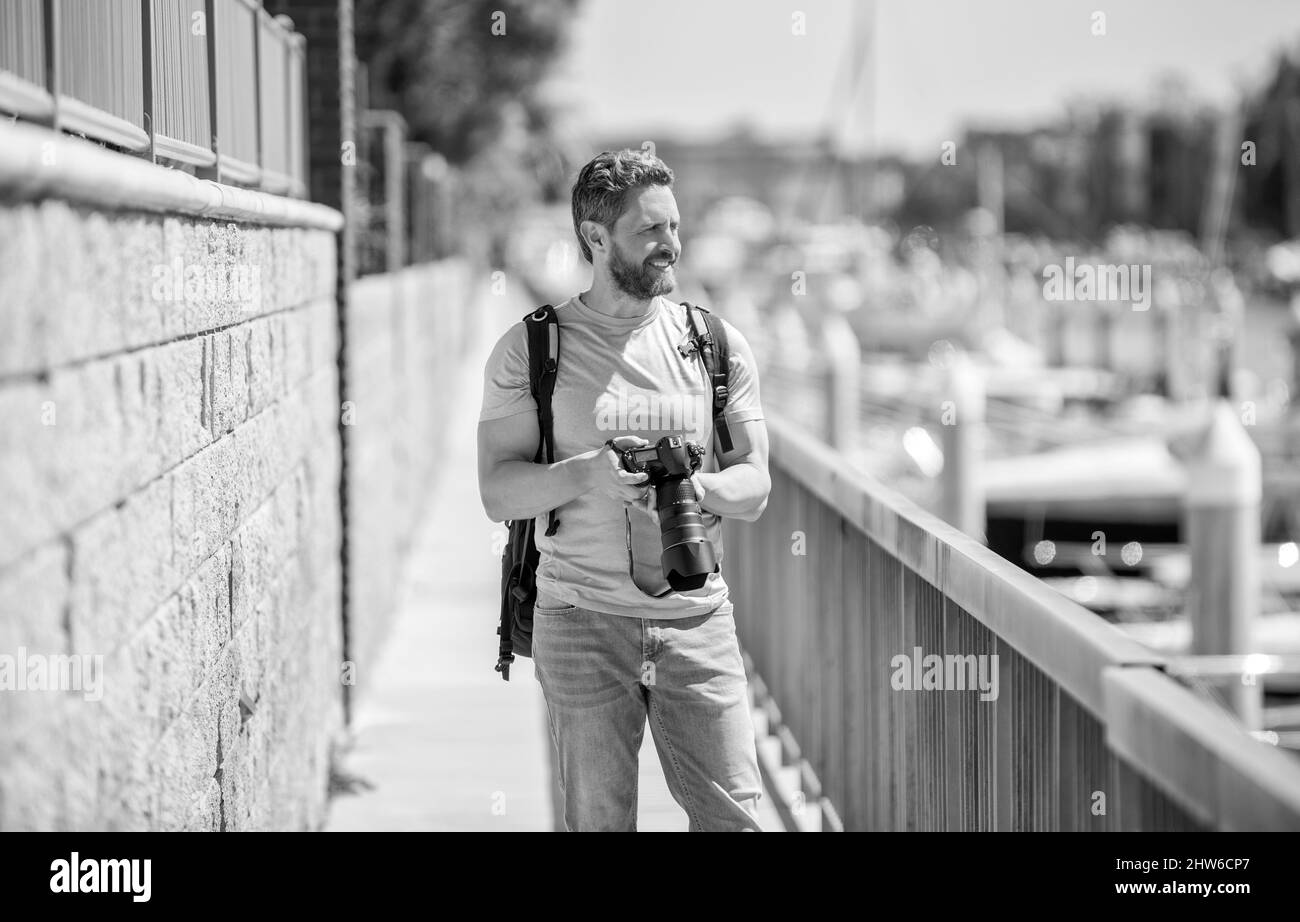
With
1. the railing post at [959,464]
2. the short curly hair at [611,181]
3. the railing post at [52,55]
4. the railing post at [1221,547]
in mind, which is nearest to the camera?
the railing post at [52,55]

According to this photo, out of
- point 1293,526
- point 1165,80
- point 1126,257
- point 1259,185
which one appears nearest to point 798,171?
point 1165,80

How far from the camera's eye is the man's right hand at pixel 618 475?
3.72 meters

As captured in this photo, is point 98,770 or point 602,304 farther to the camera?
point 602,304

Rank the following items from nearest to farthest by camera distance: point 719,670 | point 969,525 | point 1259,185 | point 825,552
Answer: point 719,670
point 825,552
point 969,525
point 1259,185

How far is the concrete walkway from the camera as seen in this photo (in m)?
6.54

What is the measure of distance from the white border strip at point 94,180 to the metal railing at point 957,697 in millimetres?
1707

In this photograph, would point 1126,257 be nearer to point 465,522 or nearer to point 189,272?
point 465,522

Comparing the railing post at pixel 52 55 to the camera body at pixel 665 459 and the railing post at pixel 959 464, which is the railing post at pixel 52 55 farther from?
the railing post at pixel 959 464

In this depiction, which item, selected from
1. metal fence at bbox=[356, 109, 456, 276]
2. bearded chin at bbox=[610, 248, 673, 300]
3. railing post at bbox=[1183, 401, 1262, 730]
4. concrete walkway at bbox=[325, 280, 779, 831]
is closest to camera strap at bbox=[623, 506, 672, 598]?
bearded chin at bbox=[610, 248, 673, 300]

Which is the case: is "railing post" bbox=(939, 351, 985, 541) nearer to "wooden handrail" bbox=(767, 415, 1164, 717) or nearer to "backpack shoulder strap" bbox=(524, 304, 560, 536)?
"wooden handrail" bbox=(767, 415, 1164, 717)

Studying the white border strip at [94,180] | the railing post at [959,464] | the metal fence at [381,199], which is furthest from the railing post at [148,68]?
the railing post at [959,464]

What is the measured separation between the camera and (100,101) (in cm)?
362
